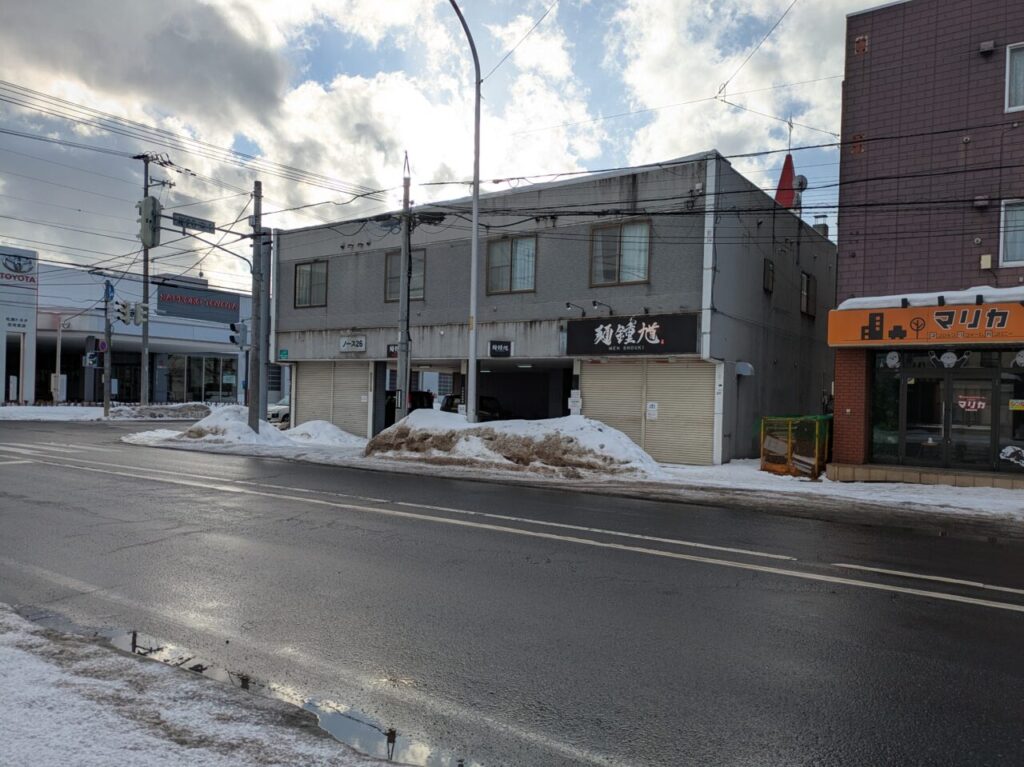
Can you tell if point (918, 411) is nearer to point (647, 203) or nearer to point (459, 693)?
point (647, 203)

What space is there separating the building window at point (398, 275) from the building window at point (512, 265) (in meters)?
2.93

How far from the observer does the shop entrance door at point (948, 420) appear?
591 inches

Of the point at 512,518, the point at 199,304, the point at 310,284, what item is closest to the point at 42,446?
the point at 310,284

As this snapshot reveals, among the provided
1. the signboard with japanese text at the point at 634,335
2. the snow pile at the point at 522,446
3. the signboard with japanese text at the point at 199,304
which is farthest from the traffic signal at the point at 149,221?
the signboard with japanese text at the point at 199,304

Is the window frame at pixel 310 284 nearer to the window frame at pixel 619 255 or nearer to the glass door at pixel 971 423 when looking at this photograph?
the window frame at pixel 619 255

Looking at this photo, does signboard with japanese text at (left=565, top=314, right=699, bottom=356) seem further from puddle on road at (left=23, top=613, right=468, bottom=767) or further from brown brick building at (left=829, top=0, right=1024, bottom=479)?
puddle on road at (left=23, top=613, right=468, bottom=767)

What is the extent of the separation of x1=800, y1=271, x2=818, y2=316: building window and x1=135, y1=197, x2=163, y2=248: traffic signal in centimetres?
1968

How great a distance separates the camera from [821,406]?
86.7 ft

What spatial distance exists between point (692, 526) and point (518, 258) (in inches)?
540

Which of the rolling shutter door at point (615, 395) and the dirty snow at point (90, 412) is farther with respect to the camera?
the dirty snow at point (90, 412)

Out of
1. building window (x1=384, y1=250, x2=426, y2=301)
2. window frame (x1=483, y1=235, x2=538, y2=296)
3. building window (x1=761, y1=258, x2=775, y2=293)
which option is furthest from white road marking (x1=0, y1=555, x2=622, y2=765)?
building window (x1=761, y1=258, x2=775, y2=293)

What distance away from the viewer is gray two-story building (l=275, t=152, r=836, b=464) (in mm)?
18750

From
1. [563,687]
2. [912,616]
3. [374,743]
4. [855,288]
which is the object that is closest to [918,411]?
[855,288]

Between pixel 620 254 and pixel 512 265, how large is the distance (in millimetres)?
3708
